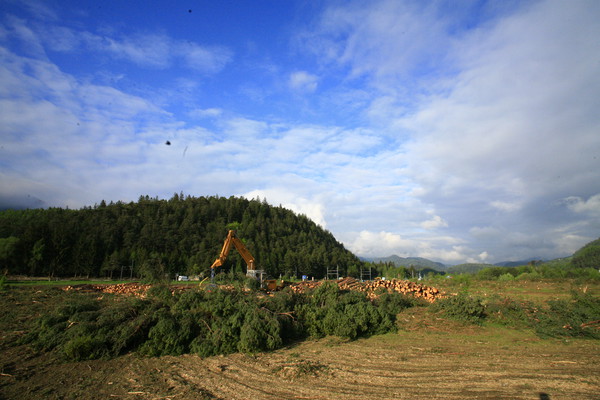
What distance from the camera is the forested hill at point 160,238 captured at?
1745 inches

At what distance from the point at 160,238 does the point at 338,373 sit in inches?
2517

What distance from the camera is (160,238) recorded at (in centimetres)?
6362

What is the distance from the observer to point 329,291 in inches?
465

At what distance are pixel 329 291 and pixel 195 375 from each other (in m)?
6.03

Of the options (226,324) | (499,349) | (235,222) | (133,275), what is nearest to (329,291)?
(226,324)

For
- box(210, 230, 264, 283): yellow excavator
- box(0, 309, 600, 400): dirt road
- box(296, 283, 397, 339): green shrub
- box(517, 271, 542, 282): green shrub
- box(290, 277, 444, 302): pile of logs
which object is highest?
box(210, 230, 264, 283): yellow excavator

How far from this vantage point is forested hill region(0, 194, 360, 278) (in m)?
44.3

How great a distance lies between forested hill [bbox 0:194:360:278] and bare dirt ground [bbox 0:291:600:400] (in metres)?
19.1

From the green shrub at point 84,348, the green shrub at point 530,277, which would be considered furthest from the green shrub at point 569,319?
the green shrub at point 530,277

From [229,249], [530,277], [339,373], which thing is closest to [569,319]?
[339,373]

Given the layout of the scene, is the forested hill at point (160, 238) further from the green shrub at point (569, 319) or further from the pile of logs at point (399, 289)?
the green shrub at point (569, 319)

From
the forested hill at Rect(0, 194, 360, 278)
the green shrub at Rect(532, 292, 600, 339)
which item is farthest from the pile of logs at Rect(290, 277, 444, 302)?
the forested hill at Rect(0, 194, 360, 278)

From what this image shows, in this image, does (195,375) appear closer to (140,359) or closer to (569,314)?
(140,359)

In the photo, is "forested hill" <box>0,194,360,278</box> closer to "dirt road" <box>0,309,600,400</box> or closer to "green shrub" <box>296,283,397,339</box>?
"green shrub" <box>296,283,397,339</box>
